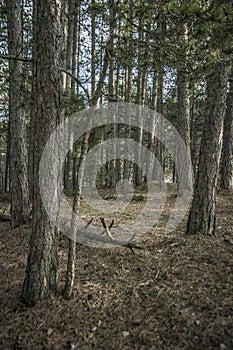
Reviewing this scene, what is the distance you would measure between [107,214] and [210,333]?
16.6ft

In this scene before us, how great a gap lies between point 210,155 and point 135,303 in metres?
2.93

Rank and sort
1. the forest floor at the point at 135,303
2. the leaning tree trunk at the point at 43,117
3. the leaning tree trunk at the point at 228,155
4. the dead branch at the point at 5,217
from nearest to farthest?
the forest floor at the point at 135,303, the leaning tree trunk at the point at 43,117, the dead branch at the point at 5,217, the leaning tree trunk at the point at 228,155

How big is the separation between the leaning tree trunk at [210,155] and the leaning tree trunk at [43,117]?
2.81m

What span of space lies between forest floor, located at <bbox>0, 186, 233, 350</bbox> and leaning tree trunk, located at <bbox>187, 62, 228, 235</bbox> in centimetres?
36

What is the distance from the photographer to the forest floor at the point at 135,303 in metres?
3.04

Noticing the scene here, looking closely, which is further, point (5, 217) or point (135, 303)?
point (5, 217)

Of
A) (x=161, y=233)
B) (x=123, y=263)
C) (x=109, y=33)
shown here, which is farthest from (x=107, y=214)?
(x=109, y=33)

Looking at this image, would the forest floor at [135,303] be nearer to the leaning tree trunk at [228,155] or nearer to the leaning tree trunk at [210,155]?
the leaning tree trunk at [210,155]

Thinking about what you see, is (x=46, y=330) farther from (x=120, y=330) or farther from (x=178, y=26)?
(x=178, y=26)

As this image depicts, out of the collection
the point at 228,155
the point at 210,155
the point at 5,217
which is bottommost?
the point at 5,217

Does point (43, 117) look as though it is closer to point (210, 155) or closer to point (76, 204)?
point (76, 204)

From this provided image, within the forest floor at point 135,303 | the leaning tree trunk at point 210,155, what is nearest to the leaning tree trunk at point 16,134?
the forest floor at point 135,303

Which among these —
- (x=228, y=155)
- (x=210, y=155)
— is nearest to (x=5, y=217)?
(x=210, y=155)

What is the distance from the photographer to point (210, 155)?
504 centimetres
